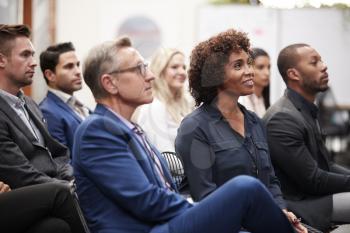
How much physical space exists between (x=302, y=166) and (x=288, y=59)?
0.67m

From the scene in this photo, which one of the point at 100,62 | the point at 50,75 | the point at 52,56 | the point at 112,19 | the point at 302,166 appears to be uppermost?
the point at 100,62

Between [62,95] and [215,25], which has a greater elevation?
[215,25]

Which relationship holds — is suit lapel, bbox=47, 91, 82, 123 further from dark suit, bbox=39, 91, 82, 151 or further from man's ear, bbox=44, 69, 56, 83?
man's ear, bbox=44, 69, 56, 83

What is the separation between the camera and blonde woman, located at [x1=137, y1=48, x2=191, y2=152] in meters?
3.84

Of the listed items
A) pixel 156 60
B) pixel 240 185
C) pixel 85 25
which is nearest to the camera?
pixel 240 185

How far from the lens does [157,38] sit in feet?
21.8

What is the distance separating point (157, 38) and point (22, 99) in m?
3.72

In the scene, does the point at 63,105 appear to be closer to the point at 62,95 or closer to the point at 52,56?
the point at 62,95

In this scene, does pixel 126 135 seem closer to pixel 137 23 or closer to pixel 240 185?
pixel 240 185

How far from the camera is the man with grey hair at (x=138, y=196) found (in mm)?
2045

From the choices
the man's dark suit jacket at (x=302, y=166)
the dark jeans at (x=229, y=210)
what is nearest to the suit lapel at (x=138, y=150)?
the dark jeans at (x=229, y=210)

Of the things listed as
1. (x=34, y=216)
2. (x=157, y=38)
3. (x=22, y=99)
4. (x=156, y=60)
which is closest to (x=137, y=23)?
(x=157, y=38)

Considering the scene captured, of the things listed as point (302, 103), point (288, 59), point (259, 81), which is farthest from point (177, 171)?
point (259, 81)

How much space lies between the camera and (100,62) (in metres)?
2.38
